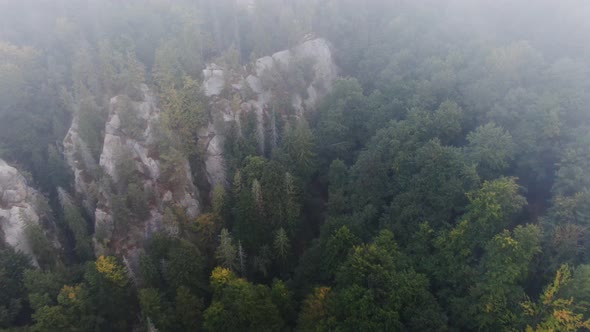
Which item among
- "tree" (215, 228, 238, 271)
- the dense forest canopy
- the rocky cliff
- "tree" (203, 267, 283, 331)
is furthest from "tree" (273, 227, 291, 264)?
the rocky cliff

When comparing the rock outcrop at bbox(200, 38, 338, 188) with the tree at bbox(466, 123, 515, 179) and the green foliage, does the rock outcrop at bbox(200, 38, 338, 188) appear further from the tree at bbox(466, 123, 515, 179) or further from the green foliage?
the tree at bbox(466, 123, 515, 179)

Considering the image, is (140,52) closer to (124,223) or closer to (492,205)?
(124,223)

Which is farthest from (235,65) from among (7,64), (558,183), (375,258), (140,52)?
(558,183)

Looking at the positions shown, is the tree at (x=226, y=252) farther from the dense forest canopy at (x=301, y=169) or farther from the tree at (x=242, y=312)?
the tree at (x=242, y=312)

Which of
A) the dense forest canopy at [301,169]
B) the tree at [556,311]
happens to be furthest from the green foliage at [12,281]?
the tree at [556,311]

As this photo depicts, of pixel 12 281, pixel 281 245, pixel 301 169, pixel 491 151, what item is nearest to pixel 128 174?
pixel 12 281
